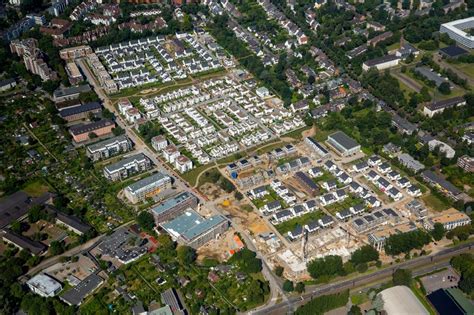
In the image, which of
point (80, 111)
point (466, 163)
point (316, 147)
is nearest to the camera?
point (466, 163)

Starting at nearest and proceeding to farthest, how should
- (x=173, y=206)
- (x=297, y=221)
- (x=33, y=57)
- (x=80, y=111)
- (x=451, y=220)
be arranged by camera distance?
(x=451, y=220), (x=173, y=206), (x=297, y=221), (x=80, y=111), (x=33, y=57)

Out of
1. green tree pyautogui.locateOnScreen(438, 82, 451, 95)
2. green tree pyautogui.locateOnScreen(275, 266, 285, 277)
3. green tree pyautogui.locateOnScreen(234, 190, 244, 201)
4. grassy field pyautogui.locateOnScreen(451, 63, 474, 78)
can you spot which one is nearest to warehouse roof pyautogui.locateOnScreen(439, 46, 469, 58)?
grassy field pyautogui.locateOnScreen(451, 63, 474, 78)

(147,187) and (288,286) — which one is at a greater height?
(147,187)

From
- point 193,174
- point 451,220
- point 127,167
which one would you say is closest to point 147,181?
point 127,167

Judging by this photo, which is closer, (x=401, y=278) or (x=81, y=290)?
(x=81, y=290)

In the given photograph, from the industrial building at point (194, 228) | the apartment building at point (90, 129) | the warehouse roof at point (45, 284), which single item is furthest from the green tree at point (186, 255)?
the apartment building at point (90, 129)

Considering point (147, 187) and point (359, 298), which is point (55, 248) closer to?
point (147, 187)

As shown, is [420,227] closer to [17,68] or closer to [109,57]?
[109,57]
